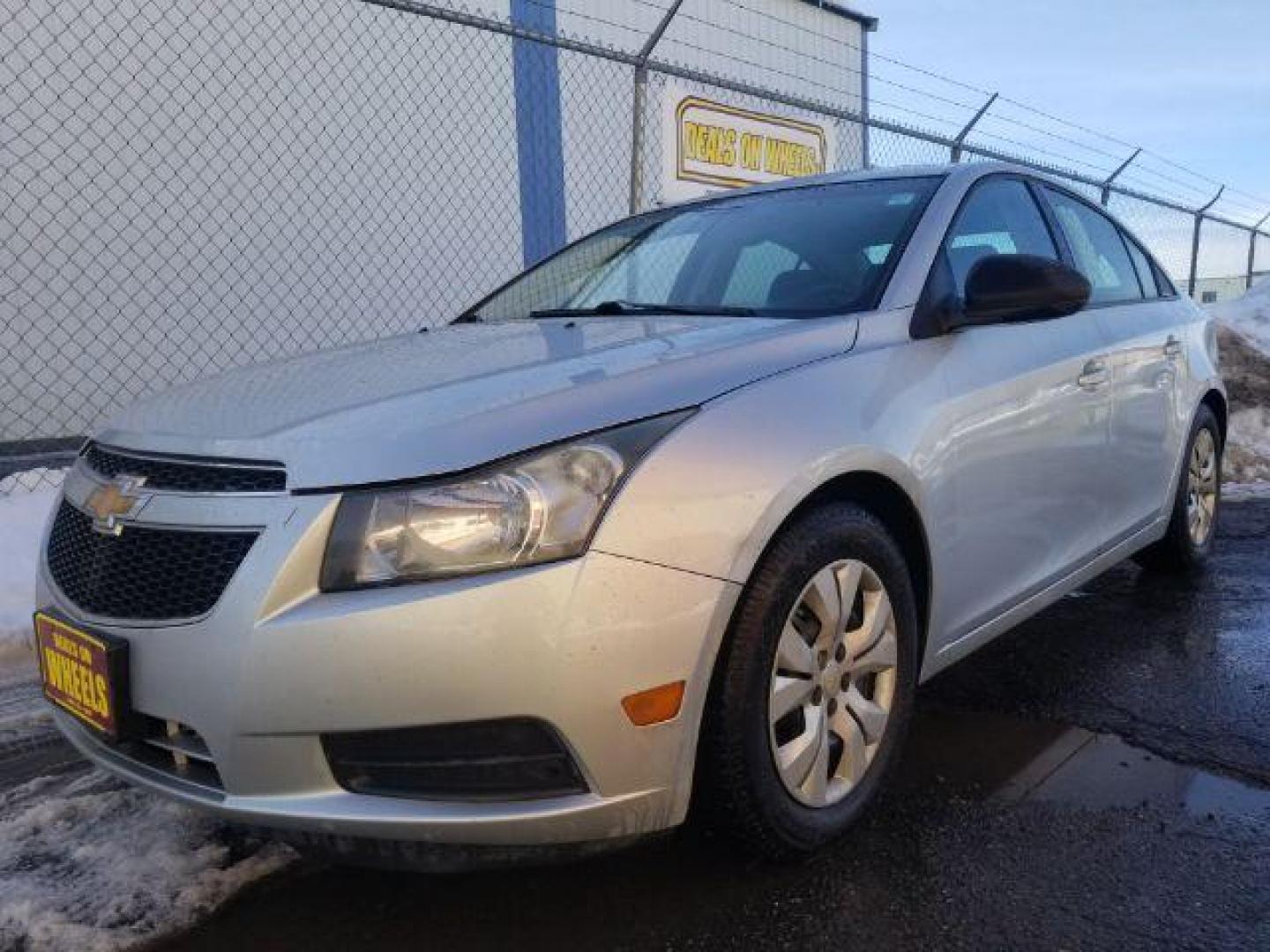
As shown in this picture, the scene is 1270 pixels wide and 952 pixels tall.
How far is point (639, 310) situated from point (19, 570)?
9.18ft

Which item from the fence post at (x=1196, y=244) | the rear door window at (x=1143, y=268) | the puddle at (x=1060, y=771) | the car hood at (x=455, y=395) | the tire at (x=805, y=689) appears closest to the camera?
the car hood at (x=455, y=395)

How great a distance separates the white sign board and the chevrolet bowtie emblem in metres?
5.45

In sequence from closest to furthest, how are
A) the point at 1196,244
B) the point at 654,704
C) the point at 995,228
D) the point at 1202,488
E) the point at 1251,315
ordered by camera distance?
1. the point at 654,704
2. the point at 995,228
3. the point at 1202,488
4. the point at 1251,315
5. the point at 1196,244

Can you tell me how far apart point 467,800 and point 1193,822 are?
5.55 feet

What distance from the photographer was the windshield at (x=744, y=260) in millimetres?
2715

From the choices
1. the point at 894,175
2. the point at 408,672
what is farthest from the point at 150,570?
the point at 894,175

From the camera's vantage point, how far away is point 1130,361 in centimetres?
348

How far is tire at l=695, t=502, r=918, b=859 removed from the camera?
195 centimetres

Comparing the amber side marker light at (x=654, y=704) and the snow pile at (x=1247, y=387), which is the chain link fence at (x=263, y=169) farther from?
the amber side marker light at (x=654, y=704)

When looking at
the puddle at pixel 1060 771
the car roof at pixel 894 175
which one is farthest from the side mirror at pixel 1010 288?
the puddle at pixel 1060 771

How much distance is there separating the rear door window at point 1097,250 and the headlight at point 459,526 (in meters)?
2.40

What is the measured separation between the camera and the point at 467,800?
176 cm

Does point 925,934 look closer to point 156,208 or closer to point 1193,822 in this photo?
point 1193,822

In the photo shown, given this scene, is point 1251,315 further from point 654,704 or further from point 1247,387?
point 654,704
